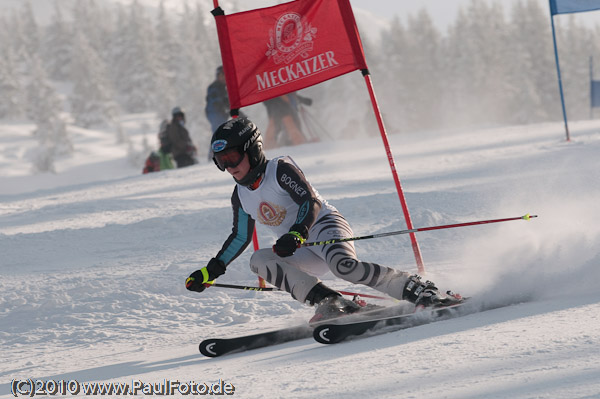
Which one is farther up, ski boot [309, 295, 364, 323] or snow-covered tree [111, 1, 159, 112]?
snow-covered tree [111, 1, 159, 112]

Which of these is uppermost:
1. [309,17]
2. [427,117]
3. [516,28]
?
[309,17]

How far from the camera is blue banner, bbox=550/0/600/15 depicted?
11.4 metres

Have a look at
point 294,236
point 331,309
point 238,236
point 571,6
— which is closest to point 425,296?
point 331,309

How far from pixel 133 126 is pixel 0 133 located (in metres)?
12.6

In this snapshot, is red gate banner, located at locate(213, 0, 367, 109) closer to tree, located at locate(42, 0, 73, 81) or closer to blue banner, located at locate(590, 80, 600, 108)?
blue banner, located at locate(590, 80, 600, 108)

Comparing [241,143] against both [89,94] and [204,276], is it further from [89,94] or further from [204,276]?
[89,94]

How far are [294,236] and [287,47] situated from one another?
2416mm

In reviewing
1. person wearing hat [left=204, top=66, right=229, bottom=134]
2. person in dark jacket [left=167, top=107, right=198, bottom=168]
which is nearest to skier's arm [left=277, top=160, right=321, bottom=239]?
person wearing hat [left=204, top=66, right=229, bottom=134]

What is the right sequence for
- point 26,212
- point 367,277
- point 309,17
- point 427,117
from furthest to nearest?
point 427,117 < point 26,212 < point 309,17 < point 367,277

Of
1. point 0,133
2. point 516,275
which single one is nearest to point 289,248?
point 516,275

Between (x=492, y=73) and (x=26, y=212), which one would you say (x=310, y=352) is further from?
(x=492, y=73)

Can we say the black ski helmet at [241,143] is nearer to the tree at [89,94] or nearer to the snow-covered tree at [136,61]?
the tree at [89,94]

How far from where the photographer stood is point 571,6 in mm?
11570

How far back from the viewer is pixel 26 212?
965cm
